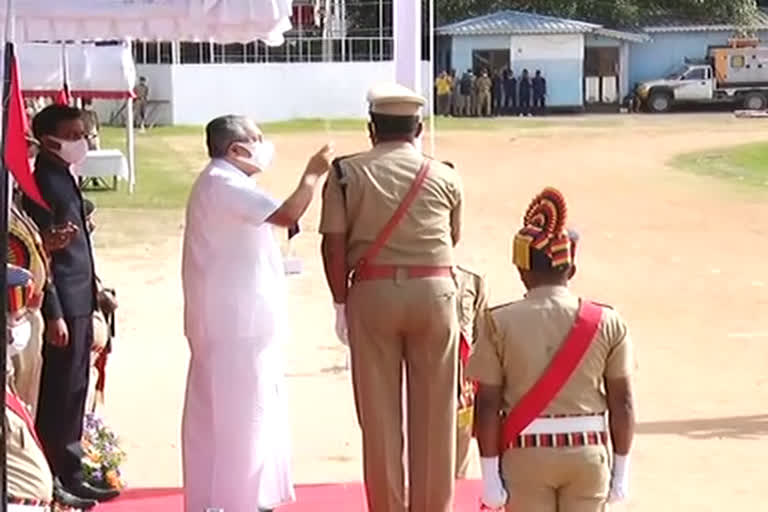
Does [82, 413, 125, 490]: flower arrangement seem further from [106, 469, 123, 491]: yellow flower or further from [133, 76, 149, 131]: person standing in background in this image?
[133, 76, 149, 131]: person standing in background

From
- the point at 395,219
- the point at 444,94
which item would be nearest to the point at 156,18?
the point at 395,219

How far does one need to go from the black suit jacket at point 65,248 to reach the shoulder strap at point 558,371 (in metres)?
2.50

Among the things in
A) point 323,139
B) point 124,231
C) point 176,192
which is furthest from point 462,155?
point 124,231

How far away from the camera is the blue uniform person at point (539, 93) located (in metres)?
48.6

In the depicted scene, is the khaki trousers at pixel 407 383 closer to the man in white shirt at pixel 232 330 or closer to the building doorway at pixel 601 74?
the man in white shirt at pixel 232 330

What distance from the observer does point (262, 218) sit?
607 cm

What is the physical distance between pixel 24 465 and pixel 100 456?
9.18 ft

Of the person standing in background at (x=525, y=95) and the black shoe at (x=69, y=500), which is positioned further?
the person standing in background at (x=525, y=95)

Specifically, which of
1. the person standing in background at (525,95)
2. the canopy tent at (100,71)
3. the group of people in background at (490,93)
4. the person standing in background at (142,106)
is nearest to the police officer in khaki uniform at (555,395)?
the canopy tent at (100,71)

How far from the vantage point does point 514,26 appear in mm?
48906

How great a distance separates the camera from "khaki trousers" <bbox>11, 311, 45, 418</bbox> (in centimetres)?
642

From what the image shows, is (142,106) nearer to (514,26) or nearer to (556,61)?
(514,26)

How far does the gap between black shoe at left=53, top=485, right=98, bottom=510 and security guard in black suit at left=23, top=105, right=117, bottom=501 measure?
4.1 inches

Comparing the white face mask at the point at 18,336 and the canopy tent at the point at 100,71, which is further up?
the canopy tent at the point at 100,71
